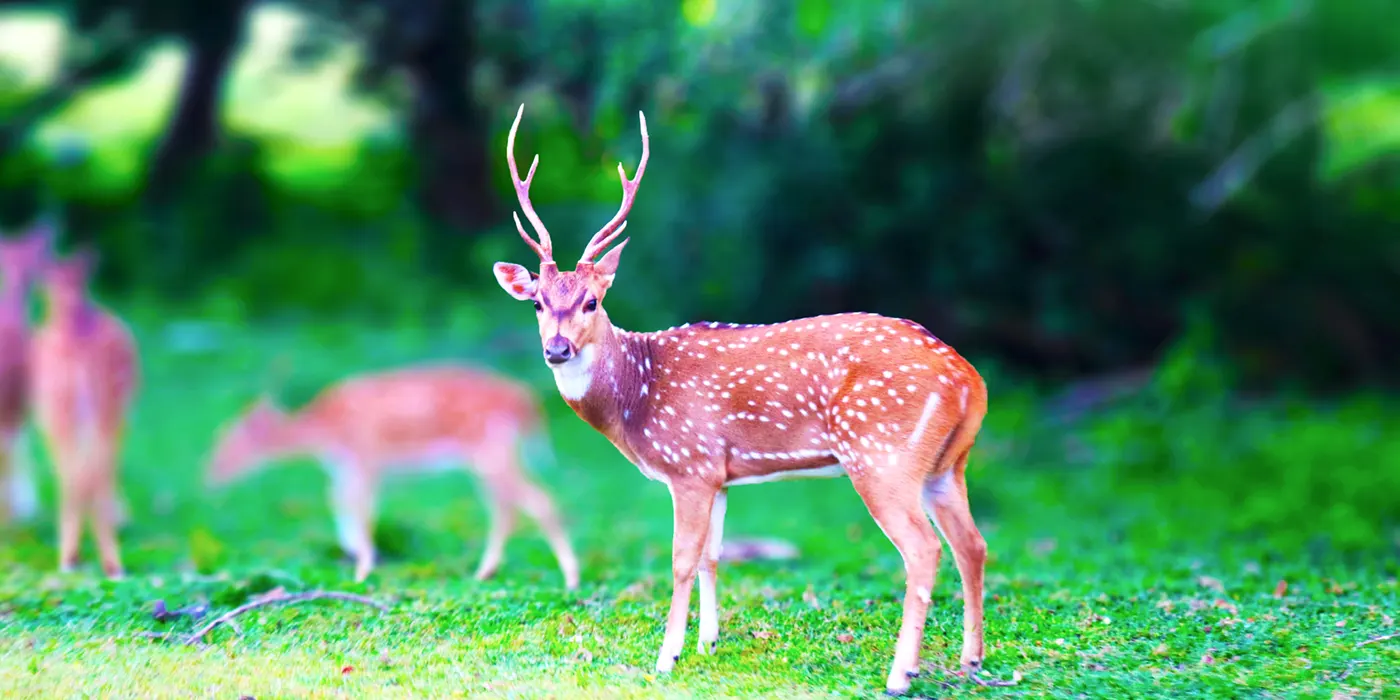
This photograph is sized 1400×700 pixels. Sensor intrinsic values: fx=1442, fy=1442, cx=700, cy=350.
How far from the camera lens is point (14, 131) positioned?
62.0 ft

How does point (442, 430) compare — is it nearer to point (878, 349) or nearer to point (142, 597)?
point (142, 597)

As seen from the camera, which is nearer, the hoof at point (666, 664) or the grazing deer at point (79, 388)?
the hoof at point (666, 664)

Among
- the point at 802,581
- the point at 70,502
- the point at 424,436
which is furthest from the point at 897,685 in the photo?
the point at 70,502

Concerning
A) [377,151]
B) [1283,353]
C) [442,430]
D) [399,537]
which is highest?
[377,151]

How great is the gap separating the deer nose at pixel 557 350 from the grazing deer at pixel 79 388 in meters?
4.28

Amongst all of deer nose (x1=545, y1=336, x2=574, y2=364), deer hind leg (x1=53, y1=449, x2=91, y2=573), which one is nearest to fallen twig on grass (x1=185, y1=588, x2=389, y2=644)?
deer nose (x1=545, y1=336, x2=574, y2=364)

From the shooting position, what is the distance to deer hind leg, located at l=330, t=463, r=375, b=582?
8594mm

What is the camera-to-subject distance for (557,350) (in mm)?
5836

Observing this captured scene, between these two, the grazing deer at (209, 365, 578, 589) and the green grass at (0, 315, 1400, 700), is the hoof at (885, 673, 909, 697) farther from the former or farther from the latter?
the grazing deer at (209, 365, 578, 589)

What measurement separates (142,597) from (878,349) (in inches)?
156

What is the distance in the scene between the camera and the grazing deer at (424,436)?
862cm

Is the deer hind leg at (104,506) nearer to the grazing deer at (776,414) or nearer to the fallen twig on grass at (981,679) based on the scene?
the grazing deer at (776,414)

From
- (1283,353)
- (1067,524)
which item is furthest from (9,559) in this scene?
(1283,353)

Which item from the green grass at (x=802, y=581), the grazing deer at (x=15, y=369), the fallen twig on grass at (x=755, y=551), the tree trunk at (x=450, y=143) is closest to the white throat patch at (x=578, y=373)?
the green grass at (x=802, y=581)
